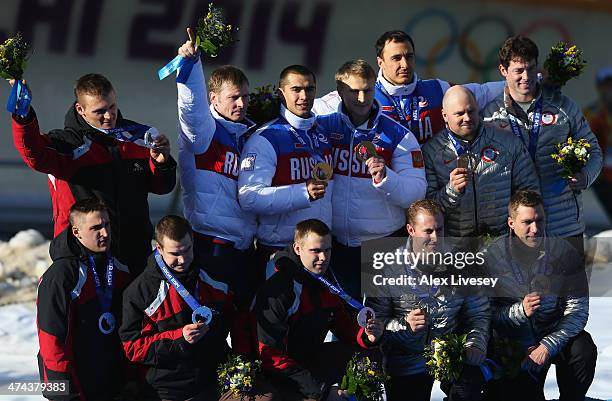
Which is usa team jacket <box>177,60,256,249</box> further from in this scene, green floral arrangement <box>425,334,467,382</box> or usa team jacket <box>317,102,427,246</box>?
green floral arrangement <box>425,334,467,382</box>

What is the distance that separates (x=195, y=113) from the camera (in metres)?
6.37

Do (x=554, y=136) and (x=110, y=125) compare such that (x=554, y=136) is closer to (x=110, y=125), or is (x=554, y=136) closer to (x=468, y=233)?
(x=468, y=233)

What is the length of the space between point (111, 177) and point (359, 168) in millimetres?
1375

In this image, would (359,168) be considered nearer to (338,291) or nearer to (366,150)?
(366,150)

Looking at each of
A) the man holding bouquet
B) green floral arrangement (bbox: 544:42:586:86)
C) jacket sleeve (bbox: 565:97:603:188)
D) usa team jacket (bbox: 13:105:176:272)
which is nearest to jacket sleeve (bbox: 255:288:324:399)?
usa team jacket (bbox: 13:105:176:272)

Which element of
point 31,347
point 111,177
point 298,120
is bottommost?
point 31,347

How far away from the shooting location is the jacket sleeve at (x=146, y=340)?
603 cm

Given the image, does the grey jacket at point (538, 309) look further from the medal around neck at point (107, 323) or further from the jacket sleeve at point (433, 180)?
the medal around neck at point (107, 323)

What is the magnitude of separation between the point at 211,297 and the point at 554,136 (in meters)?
2.22

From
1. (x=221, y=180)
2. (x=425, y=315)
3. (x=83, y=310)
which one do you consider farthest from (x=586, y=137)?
(x=83, y=310)

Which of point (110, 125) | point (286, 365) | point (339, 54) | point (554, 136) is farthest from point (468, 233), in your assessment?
point (339, 54)

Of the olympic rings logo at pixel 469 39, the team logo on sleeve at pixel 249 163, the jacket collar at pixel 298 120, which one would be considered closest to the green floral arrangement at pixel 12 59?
the team logo on sleeve at pixel 249 163

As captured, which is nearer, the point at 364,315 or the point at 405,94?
the point at 364,315

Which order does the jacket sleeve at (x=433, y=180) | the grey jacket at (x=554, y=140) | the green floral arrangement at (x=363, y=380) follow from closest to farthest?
the green floral arrangement at (x=363, y=380)
the jacket sleeve at (x=433, y=180)
the grey jacket at (x=554, y=140)
